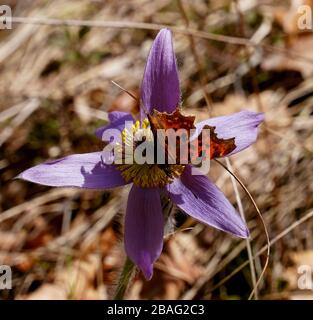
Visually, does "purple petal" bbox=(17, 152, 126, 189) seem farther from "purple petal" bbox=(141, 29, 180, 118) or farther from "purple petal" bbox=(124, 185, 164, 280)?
"purple petal" bbox=(141, 29, 180, 118)

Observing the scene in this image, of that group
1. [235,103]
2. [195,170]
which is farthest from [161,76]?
[235,103]

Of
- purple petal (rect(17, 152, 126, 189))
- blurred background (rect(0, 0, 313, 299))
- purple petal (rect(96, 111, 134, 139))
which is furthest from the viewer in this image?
blurred background (rect(0, 0, 313, 299))

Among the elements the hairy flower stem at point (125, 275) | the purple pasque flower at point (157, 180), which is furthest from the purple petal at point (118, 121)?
the hairy flower stem at point (125, 275)

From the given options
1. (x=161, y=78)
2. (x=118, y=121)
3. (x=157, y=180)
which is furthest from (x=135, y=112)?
(x=157, y=180)

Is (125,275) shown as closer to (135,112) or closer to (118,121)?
(118,121)

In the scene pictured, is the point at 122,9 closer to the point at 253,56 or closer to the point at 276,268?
the point at 253,56

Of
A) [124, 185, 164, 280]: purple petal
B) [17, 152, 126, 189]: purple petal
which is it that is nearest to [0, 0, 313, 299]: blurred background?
[124, 185, 164, 280]: purple petal
